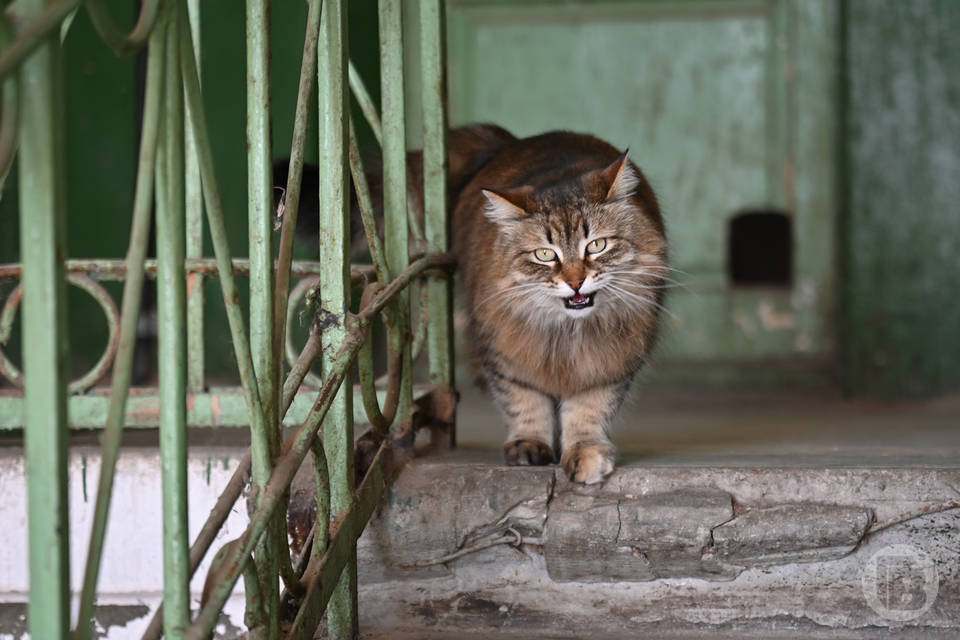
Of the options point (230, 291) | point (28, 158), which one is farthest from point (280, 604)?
point (28, 158)

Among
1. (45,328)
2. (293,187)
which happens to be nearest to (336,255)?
(293,187)

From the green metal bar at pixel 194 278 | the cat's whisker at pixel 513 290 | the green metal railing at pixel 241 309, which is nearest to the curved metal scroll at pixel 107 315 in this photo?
the green metal railing at pixel 241 309

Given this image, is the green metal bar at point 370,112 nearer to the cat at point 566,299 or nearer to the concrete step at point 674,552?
the cat at point 566,299

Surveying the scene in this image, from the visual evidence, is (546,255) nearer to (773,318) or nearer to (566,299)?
(566,299)

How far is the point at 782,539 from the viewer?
1985 mm

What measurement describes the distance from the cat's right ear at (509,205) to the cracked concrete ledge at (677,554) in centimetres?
66

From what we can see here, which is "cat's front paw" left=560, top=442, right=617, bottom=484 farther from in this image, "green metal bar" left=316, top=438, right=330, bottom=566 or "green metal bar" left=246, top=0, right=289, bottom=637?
"green metal bar" left=246, top=0, right=289, bottom=637

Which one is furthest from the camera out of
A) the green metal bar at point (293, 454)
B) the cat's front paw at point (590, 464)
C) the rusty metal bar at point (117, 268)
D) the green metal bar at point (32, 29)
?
the rusty metal bar at point (117, 268)

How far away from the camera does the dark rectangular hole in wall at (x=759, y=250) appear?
4809 mm

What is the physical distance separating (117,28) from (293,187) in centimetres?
55

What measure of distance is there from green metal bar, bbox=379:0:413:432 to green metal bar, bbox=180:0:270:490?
0.78 metres

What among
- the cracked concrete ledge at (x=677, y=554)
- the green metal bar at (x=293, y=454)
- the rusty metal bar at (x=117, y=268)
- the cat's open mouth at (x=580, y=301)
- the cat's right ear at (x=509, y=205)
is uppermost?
the cat's right ear at (x=509, y=205)

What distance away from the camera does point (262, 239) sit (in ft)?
5.13

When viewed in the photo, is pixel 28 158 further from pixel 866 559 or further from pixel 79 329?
pixel 79 329
